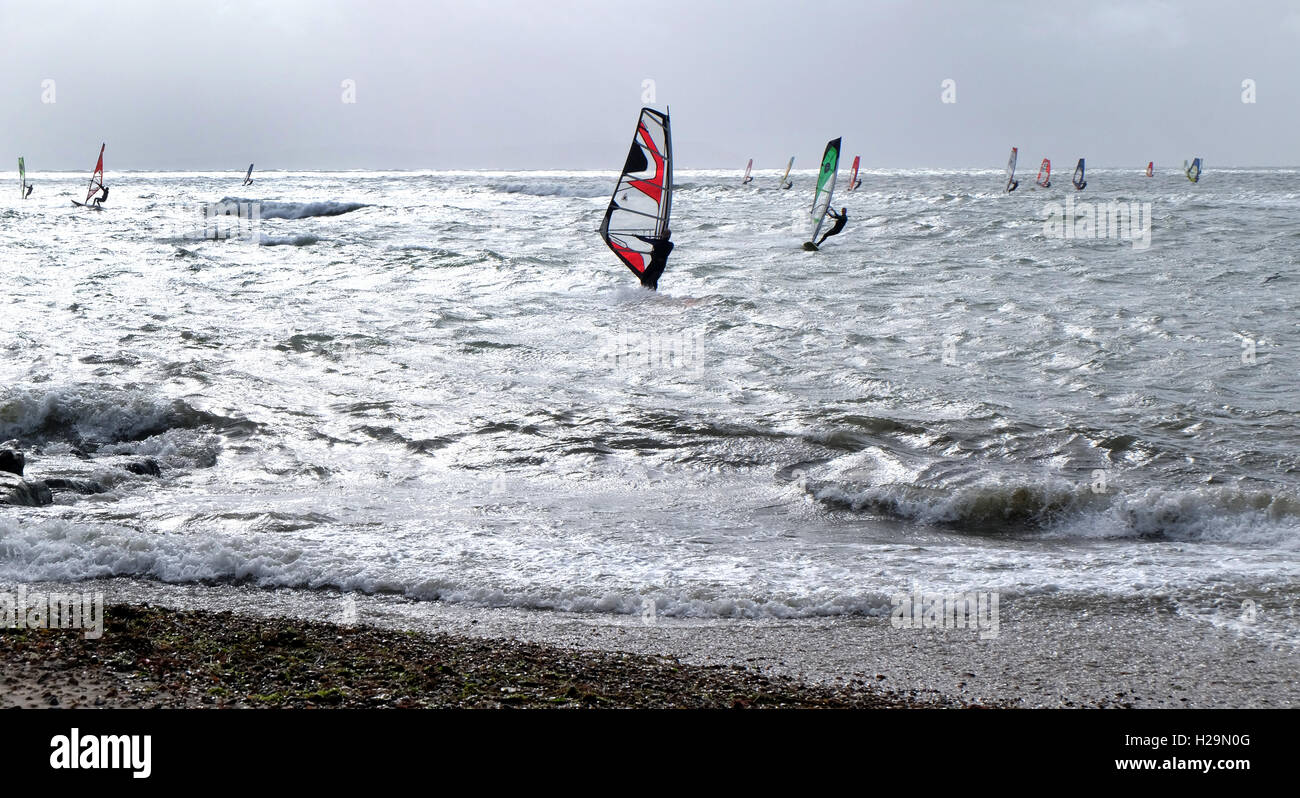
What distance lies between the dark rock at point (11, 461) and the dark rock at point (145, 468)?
556 mm

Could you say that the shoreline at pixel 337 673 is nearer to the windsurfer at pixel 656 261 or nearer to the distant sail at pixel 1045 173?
the windsurfer at pixel 656 261

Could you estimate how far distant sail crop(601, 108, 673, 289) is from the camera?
12570 mm

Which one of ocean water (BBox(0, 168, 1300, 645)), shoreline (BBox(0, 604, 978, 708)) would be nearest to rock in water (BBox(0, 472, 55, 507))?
ocean water (BBox(0, 168, 1300, 645))

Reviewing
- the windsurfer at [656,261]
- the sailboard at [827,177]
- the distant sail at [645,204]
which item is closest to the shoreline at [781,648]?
the distant sail at [645,204]

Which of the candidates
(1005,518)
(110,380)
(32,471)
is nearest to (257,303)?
(110,380)

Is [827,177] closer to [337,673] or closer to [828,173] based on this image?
[828,173]

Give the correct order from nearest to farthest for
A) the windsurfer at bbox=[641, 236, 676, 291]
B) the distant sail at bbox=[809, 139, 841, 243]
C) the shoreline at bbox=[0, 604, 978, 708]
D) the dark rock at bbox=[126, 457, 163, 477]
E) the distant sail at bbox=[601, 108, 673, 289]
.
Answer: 1. the shoreline at bbox=[0, 604, 978, 708]
2. the dark rock at bbox=[126, 457, 163, 477]
3. the distant sail at bbox=[601, 108, 673, 289]
4. the windsurfer at bbox=[641, 236, 676, 291]
5. the distant sail at bbox=[809, 139, 841, 243]

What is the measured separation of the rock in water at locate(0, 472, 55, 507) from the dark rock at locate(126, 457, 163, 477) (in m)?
0.68

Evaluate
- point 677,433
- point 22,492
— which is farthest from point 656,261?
point 22,492

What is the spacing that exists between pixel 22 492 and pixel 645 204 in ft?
31.0

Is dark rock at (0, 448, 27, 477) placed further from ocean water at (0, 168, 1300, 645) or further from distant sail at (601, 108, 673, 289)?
distant sail at (601, 108, 673, 289)
